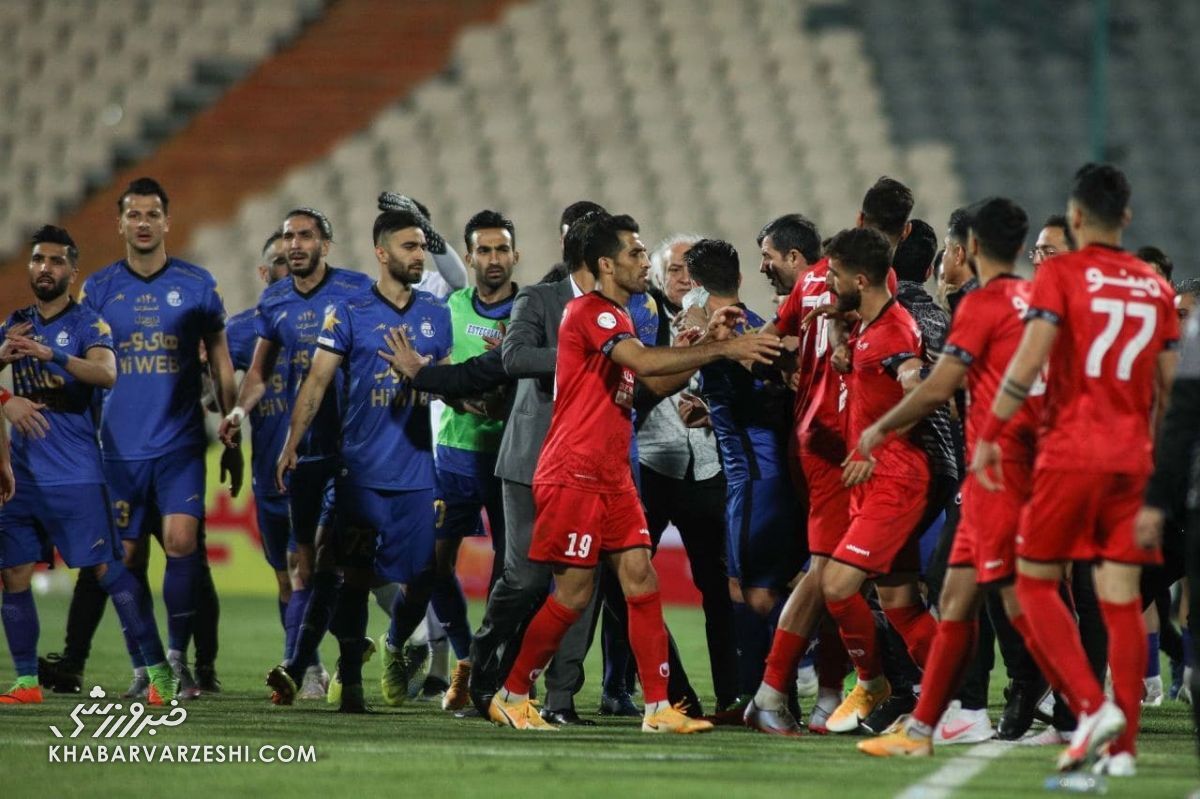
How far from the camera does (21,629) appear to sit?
8.92m

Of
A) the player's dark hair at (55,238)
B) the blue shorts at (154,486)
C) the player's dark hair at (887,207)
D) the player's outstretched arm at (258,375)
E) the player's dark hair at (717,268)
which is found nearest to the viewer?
the player's dark hair at (717,268)

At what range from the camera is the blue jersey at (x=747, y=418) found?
8297 mm

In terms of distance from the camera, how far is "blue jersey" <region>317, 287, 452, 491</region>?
8.85 m

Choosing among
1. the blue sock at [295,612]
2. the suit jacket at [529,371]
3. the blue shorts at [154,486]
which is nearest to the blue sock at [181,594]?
the blue shorts at [154,486]

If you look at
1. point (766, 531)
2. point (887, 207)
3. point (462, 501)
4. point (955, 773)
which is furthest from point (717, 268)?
point (955, 773)

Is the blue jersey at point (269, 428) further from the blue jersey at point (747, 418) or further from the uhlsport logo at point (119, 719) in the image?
the blue jersey at point (747, 418)

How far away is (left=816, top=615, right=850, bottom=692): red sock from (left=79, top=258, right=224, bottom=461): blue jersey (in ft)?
11.4

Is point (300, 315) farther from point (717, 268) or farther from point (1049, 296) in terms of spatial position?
point (1049, 296)

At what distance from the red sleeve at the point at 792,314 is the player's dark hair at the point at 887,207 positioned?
0.55m

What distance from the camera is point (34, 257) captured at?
915 cm

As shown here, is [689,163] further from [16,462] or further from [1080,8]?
[16,462]

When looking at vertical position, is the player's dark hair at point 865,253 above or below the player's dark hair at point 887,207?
below

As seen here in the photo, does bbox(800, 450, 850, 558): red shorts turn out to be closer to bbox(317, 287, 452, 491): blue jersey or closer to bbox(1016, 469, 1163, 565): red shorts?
bbox(1016, 469, 1163, 565): red shorts

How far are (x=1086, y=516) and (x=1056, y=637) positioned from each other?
43cm
